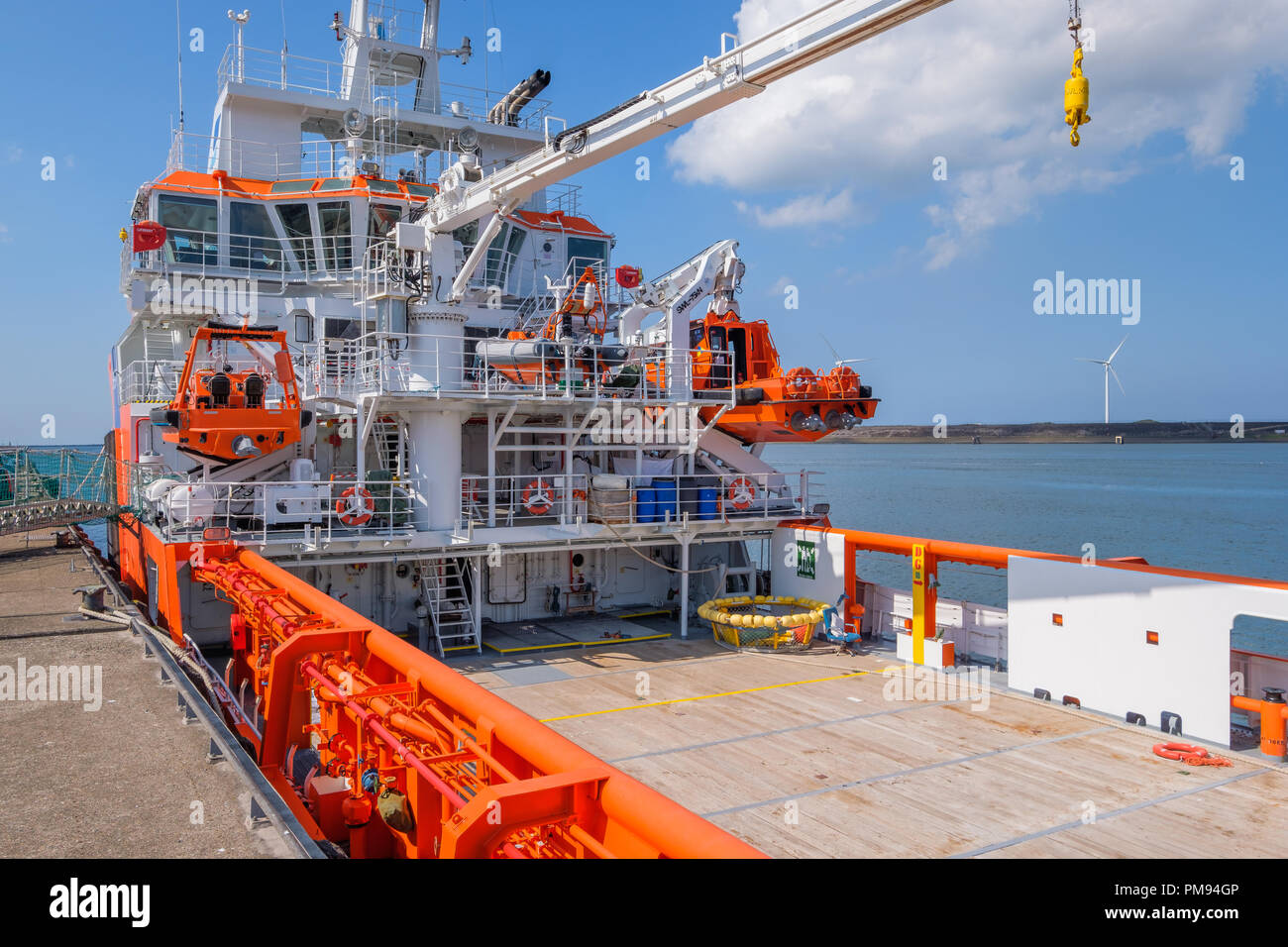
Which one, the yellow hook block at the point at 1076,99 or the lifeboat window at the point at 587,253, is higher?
the lifeboat window at the point at 587,253

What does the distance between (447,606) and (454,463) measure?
3.04 meters

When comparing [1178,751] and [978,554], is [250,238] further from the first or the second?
[1178,751]

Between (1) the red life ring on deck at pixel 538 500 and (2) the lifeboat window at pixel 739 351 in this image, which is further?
(2) the lifeboat window at pixel 739 351

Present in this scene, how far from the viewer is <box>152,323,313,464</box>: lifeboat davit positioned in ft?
47.9

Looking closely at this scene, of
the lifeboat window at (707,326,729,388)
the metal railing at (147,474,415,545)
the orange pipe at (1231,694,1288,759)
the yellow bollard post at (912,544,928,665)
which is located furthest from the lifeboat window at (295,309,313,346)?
the orange pipe at (1231,694,1288,759)

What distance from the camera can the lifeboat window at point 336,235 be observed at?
67.7 ft

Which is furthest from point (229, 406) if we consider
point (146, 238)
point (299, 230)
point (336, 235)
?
point (299, 230)

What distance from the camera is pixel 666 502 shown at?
17781 mm

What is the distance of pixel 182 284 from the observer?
19891 millimetres

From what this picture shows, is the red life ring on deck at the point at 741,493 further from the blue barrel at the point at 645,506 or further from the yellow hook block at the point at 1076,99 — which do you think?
the yellow hook block at the point at 1076,99

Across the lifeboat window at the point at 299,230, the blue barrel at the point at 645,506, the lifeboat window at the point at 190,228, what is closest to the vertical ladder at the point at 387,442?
the blue barrel at the point at 645,506

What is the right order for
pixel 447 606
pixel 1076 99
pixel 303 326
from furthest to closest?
pixel 303 326
pixel 447 606
pixel 1076 99

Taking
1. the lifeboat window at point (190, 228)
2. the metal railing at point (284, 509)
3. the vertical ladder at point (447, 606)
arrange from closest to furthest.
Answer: the metal railing at point (284, 509) < the vertical ladder at point (447, 606) < the lifeboat window at point (190, 228)

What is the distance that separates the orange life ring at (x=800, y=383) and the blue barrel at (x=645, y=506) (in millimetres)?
3579
